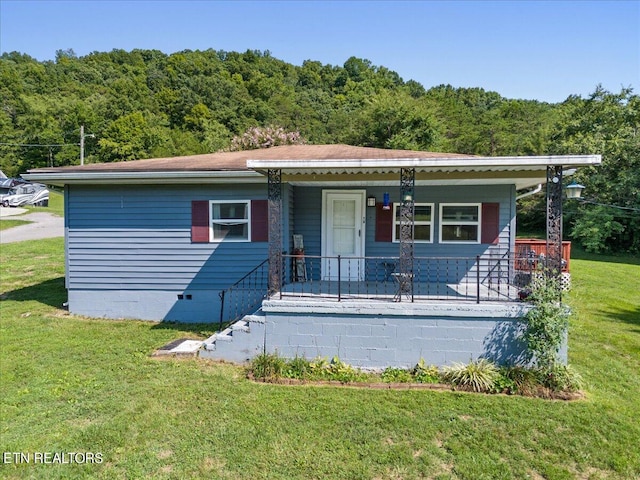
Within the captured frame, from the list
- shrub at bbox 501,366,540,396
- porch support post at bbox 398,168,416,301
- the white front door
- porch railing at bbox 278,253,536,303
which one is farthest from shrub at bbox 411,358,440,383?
the white front door

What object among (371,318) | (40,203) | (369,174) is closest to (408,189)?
(369,174)

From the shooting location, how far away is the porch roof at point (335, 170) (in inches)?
207

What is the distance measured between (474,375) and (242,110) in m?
36.7

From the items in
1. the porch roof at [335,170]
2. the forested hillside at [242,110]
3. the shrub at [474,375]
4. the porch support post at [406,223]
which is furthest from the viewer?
the forested hillside at [242,110]

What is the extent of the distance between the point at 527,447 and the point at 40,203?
108ft

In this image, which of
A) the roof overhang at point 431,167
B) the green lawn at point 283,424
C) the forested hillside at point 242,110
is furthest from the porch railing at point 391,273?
the forested hillside at point 242,110

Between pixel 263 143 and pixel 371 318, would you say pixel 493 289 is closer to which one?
pixel 371 318

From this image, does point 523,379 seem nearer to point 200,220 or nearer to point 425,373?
point 425,373

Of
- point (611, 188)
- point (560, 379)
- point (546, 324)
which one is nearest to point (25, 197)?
point (546, 324)

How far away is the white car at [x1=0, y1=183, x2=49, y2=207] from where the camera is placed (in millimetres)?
25516

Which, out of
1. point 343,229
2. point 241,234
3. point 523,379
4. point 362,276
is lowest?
point 523,379

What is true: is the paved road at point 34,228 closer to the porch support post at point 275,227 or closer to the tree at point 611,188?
the porch support post at point 275,227

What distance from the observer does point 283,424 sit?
13.6 ft

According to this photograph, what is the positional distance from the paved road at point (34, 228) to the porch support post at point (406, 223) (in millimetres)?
17915
